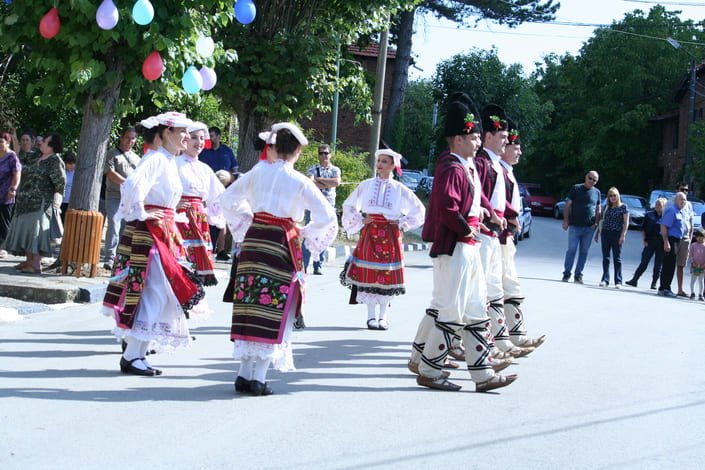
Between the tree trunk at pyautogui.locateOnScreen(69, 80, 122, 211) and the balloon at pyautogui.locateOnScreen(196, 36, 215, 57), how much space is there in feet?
3.81

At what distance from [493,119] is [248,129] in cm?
1061

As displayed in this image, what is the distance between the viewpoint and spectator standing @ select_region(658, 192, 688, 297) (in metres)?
18.6

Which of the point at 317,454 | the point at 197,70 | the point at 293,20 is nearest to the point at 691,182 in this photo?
the point at 293,20

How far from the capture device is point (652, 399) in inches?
302

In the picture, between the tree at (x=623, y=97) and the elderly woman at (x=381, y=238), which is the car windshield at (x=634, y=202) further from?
the elderly woman at (x=381, y=238)

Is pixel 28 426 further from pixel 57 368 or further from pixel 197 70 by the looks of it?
pixel 197 70

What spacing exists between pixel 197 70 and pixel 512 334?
6.37m

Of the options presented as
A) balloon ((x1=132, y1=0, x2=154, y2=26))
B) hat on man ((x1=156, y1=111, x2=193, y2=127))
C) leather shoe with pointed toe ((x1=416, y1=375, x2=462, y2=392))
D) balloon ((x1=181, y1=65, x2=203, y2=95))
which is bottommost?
leather shoe with pointed toe ((x1=416, y1=375, x2=462, y2=392))

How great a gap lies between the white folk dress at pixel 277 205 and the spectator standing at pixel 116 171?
5968 mm

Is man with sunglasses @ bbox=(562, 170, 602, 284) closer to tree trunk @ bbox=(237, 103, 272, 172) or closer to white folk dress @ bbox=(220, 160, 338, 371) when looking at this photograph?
tree trunk @ bbox=(237, 103, 272, 172)

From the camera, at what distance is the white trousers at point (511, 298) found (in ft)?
30.2

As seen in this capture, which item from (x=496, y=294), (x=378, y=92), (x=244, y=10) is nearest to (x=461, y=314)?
(x=496, y=294)

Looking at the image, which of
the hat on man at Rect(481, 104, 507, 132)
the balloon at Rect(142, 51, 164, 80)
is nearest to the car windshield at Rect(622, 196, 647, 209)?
the balloon at Rect(142, 51, 164, 80)

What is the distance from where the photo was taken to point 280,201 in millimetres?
6957
